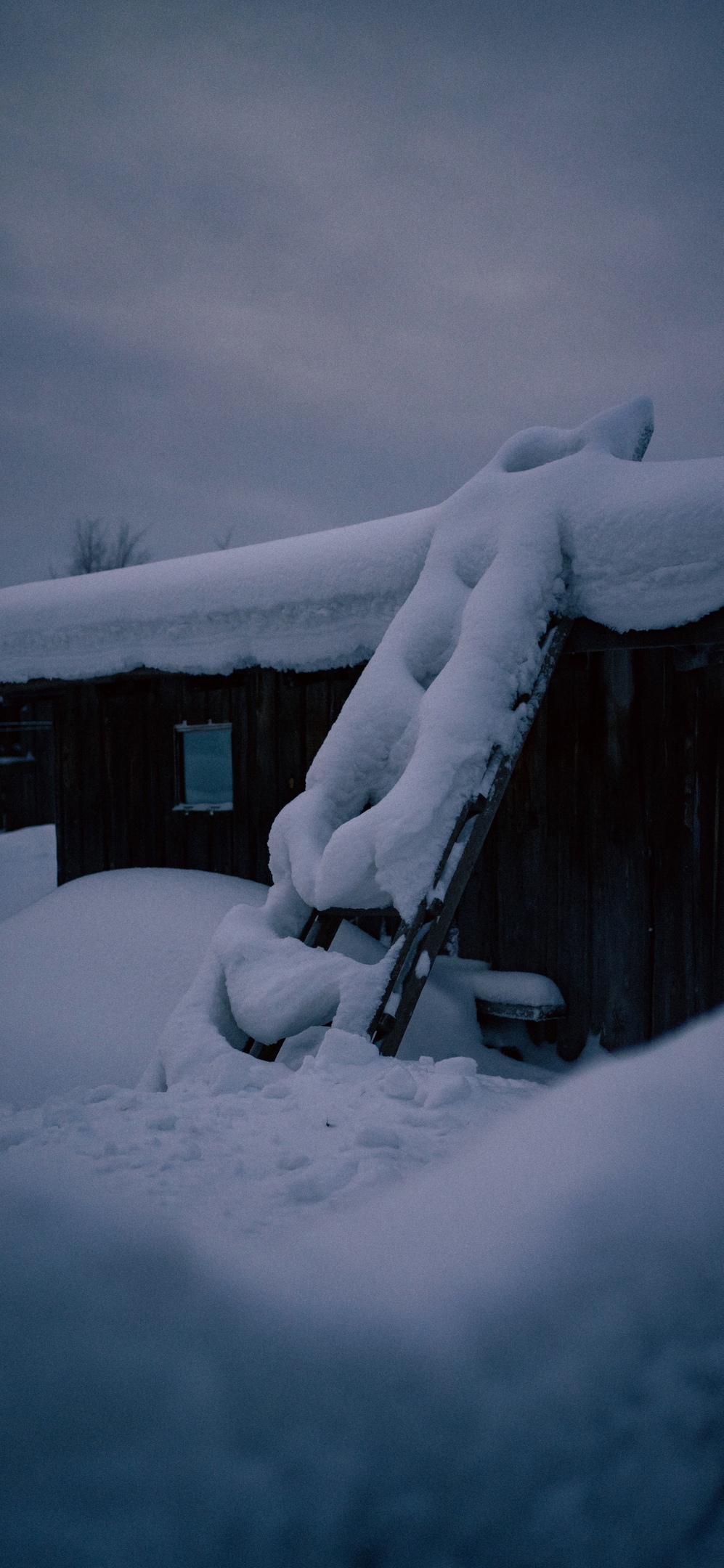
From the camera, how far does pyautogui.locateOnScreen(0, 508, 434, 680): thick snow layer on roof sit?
4.97m

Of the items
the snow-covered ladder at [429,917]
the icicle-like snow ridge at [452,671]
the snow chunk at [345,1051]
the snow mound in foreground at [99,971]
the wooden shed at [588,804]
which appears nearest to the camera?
the snow chunk at [345,1051]

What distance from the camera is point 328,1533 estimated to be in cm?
81

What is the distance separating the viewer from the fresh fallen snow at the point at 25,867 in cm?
1069

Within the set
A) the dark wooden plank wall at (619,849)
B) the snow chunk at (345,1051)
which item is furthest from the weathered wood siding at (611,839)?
the snow chunk at (345,1051)

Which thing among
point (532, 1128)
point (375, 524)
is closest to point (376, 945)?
point (375, 524)

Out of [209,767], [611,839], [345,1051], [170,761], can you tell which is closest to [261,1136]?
[345,1051]

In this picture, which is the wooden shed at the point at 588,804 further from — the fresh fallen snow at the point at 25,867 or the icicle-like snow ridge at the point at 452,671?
the fresh fallen snow at the point at 25,867

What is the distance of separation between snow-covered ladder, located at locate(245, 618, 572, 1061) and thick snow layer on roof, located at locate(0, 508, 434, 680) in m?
1.57

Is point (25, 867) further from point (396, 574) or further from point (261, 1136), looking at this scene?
point (261, 1136)

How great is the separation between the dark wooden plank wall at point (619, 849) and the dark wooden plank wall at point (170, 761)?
154 cm

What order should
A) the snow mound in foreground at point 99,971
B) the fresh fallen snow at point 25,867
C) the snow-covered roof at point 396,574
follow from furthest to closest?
the fresh fallen snow at point 25,867
the snow mound in foreground at point 99,971
the snow-covered roof at point 396,574

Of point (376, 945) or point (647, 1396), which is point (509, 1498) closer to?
point (647, 1396)

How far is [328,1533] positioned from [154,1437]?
0.20m

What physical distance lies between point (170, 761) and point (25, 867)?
729 cm
